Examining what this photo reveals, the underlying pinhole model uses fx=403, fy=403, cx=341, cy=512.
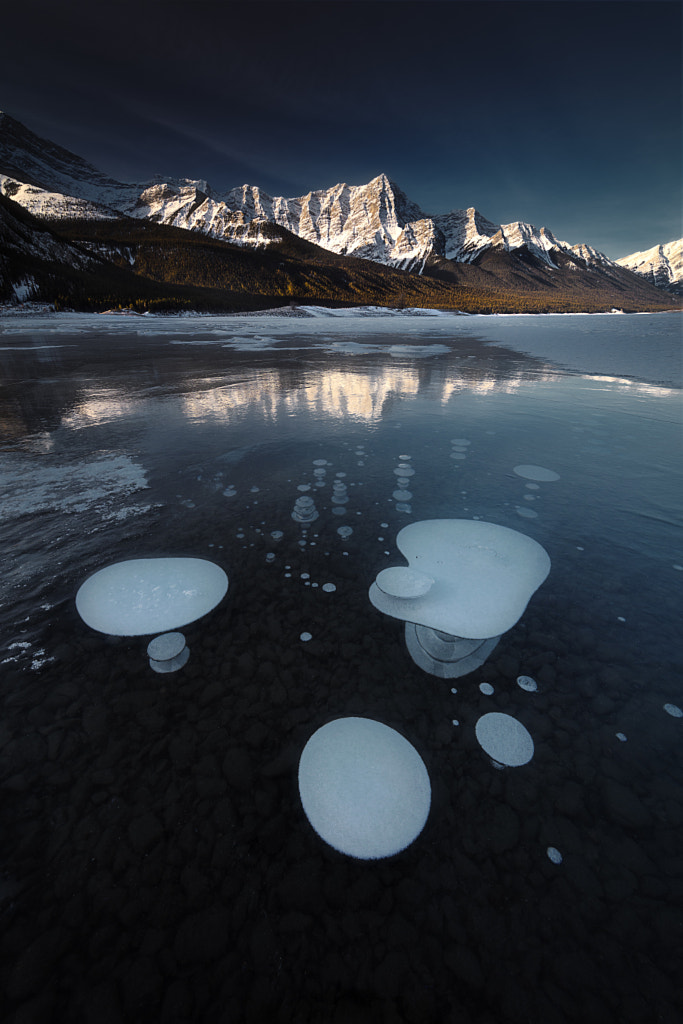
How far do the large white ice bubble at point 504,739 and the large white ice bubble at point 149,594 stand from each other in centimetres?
196

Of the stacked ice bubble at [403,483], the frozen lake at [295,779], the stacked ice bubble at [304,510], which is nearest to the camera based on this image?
the frozen lake at [295,779]

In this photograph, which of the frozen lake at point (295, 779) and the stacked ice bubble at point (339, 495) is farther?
the stacked ice bubble at point (339, 495)

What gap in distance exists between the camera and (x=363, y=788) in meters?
1.89

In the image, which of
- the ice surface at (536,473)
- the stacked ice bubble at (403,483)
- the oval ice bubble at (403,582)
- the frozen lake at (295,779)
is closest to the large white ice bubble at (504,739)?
the frozen lake at (295,779)

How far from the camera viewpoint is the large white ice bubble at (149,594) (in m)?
2.83

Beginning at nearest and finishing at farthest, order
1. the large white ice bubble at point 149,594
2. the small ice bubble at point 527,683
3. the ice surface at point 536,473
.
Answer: the small ice bubble at point 527,683
the large white ice bubble at point 149,594
the ice surface at point 536,473

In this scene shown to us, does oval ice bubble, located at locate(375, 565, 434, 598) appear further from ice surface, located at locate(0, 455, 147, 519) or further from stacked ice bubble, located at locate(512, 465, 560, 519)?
ice surface, located at locate(0, 455, 147, 519)

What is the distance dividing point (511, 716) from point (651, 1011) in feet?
3.42

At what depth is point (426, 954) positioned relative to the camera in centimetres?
142

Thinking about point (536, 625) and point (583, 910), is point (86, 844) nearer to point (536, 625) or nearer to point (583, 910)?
point (583, 910)

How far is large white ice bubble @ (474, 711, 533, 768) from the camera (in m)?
2.06

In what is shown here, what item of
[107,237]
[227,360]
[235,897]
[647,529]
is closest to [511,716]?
[235,897]

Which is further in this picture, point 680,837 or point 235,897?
point 680,837

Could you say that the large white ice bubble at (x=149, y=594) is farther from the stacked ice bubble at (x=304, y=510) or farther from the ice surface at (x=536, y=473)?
the ice surface at (x=536, y=473)
